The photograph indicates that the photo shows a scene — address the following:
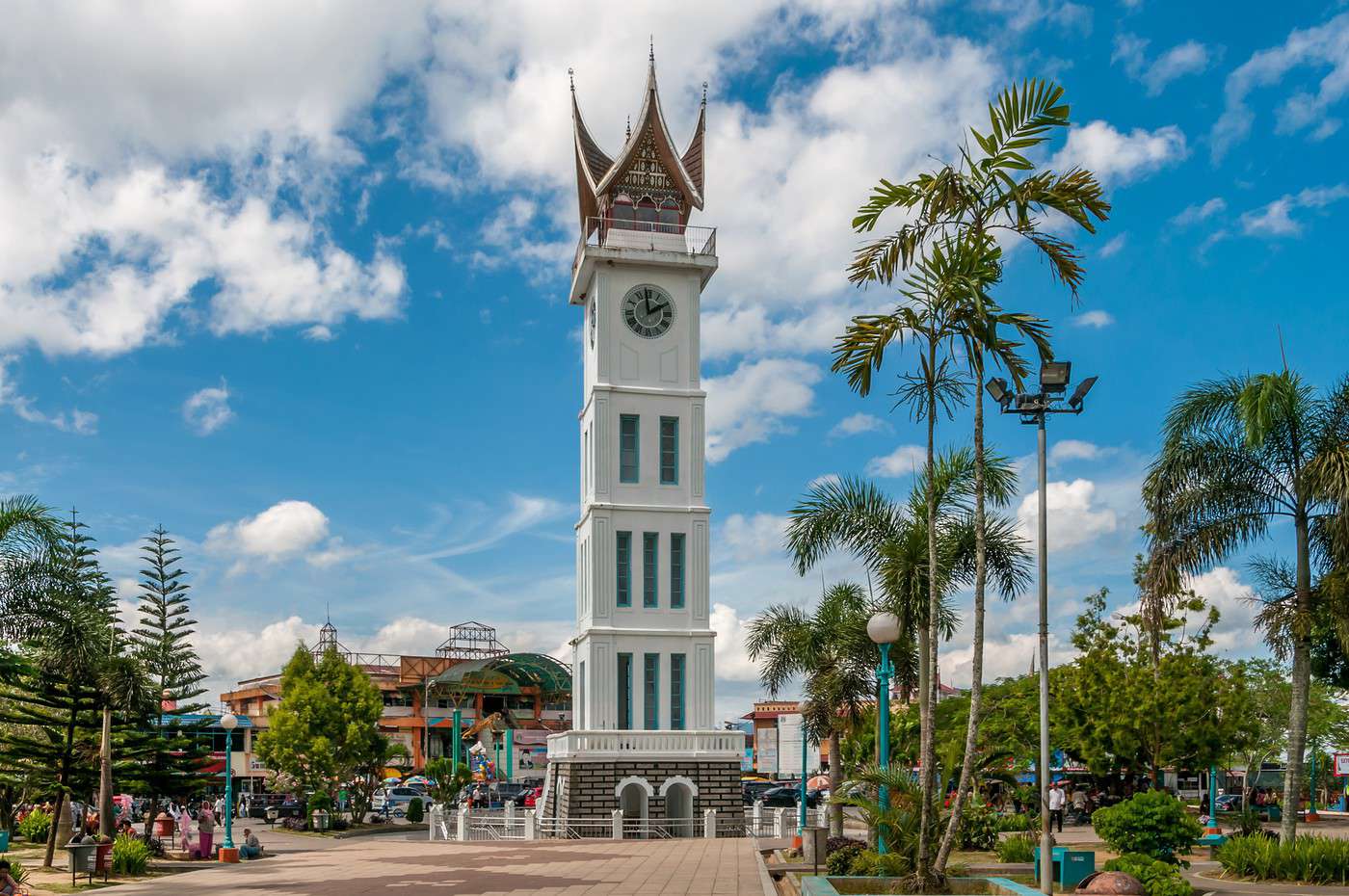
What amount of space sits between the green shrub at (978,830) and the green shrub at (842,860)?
235 inches

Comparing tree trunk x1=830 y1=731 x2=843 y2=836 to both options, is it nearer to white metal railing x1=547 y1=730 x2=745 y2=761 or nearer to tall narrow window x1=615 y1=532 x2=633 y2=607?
white metal railing x1=547 y1=730 x2=745 y2=761

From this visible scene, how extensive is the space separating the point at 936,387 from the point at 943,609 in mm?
11973

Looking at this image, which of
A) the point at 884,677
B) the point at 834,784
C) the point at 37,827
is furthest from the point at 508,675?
the point at 884,677

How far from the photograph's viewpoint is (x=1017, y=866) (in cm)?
2367

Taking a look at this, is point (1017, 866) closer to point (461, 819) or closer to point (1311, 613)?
point (1311, 613)

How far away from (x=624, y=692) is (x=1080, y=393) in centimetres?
2722

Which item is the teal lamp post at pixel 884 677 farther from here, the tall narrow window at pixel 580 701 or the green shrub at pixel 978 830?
the tall narrow window at pixel 580 701

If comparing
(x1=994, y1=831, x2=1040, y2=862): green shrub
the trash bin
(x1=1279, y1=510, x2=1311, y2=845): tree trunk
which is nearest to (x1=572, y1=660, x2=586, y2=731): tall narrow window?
(x1=994, y1=831, x2=1040, y2=862): green shrub

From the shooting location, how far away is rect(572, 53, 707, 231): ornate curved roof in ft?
155

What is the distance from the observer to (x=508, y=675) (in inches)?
3637

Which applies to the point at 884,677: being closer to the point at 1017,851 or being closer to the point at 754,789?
the point at 1017,851

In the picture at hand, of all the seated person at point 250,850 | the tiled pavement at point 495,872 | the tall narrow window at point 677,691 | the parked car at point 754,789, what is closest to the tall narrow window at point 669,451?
the tall narrow window at point 677,691

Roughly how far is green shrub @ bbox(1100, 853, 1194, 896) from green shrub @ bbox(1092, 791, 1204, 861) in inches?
56.9

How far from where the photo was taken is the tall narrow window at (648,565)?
43.1 metres
